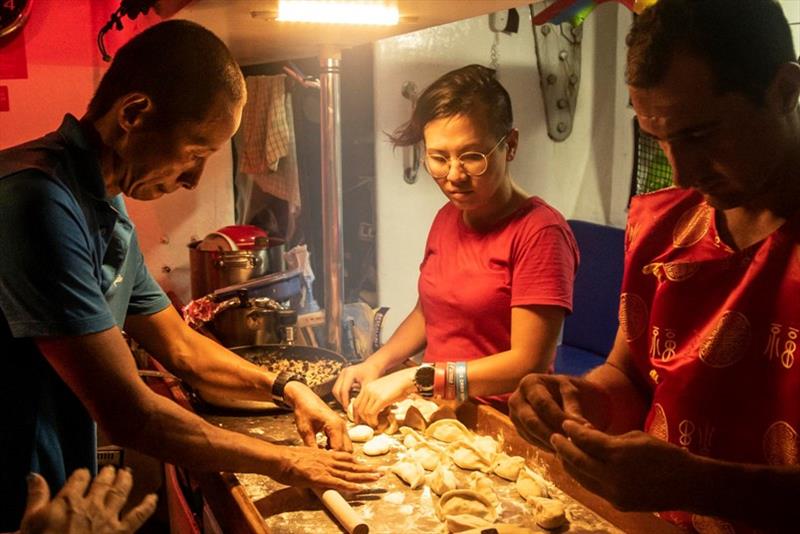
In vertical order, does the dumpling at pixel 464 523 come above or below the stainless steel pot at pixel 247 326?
below

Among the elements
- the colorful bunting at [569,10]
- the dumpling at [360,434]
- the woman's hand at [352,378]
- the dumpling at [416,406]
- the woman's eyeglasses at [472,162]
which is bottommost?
the dumpling at [360,434]

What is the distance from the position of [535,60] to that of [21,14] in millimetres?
2965

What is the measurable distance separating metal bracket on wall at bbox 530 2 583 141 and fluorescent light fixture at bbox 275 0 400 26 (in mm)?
2770

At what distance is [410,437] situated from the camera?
1.95 m

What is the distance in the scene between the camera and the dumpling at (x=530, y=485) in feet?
5.33

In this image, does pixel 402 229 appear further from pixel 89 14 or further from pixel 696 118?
pixel 696 118

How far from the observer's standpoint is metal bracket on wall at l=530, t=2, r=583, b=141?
4.77m

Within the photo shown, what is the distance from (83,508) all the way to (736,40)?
122 centimetres

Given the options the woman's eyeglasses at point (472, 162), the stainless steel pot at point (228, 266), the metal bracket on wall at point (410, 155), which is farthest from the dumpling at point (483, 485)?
the metal bracket on wall at point (410, 155)

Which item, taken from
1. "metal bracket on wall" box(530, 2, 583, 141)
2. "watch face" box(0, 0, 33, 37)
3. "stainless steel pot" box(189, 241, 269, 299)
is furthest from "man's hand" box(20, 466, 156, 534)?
"metal bracket on wall" box(530, 2, 583, 141)

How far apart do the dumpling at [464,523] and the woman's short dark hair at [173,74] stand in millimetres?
1004

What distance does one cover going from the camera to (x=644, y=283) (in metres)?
1.45

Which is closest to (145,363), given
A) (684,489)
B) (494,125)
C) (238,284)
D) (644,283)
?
(238,284)

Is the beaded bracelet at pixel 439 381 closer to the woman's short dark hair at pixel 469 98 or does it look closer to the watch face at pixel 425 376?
the watch face at pixel 425 376
